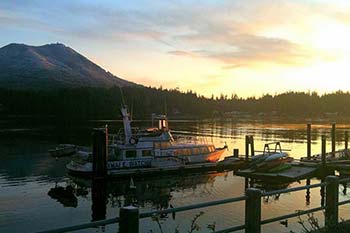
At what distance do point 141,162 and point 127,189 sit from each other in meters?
6.99

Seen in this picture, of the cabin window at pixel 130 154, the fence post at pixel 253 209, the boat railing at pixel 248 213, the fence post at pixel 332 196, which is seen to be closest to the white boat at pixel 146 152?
the cabin window at pixel 130 154

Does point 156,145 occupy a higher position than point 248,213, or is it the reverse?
point 248,213

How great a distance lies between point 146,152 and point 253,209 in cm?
3838

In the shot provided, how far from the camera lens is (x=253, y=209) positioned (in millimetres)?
8211

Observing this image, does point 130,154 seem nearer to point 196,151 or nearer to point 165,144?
point 165,144

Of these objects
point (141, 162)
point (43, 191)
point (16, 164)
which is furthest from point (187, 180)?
point (16, 164)

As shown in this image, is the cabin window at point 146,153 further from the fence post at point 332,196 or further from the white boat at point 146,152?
the fence post at point 332,196

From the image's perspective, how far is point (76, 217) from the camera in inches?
1152

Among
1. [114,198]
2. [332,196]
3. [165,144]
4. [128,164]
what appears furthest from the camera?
[165,144]

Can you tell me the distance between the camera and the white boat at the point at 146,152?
145 ft

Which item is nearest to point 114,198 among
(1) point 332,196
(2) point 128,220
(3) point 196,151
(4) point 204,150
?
A: (3) point 196,151

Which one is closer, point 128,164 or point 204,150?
point 128,164

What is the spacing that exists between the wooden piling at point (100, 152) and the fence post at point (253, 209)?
105 feet

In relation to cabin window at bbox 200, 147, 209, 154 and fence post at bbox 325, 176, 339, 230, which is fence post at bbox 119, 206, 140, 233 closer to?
fence post at bbox 325, 176, 339, 230
